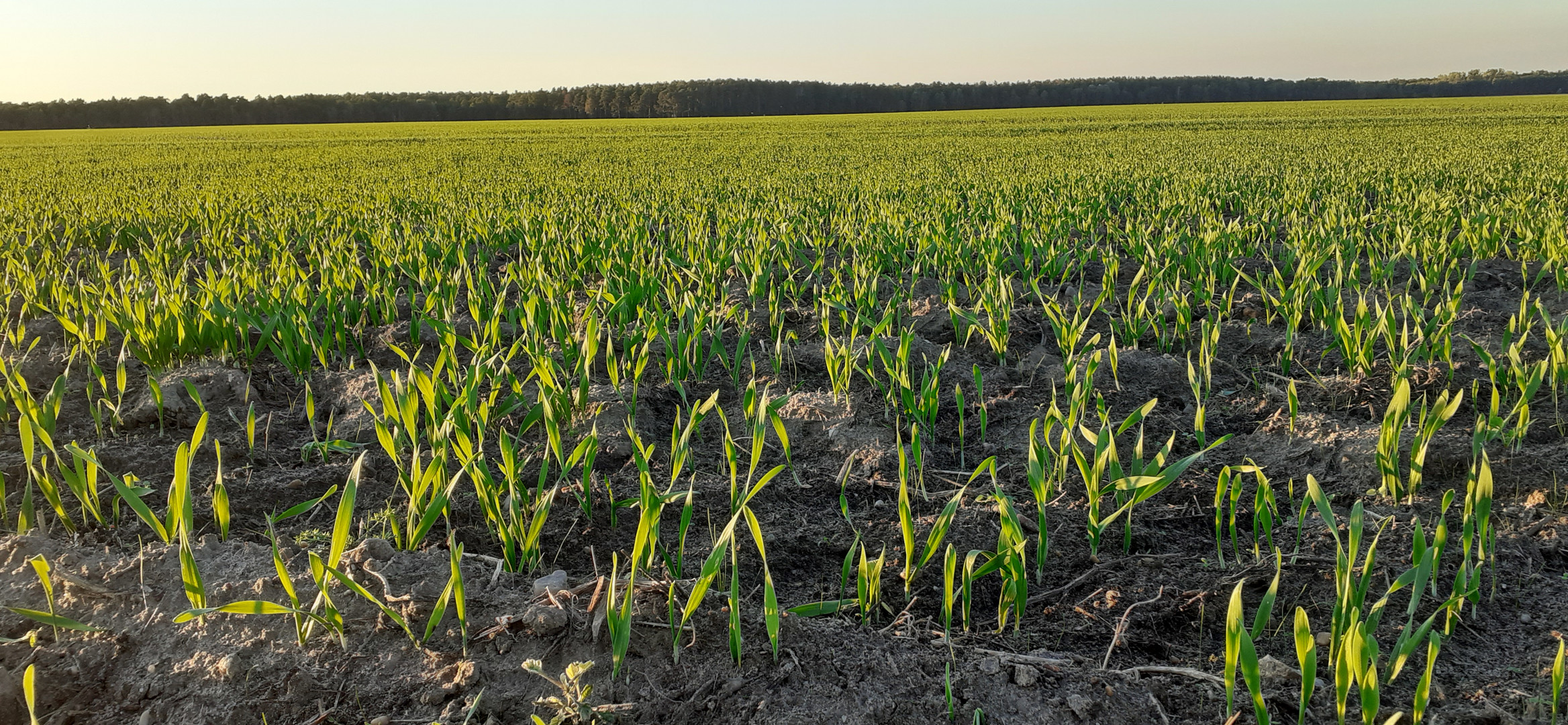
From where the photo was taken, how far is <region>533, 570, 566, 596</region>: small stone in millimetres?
1508

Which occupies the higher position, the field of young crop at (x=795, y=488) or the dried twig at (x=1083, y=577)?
the field of young crop at (x=795, y=488)

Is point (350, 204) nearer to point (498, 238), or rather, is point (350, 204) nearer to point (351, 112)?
point (498, 238)

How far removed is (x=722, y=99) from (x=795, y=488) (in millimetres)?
71079

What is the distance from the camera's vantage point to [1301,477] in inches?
81.3

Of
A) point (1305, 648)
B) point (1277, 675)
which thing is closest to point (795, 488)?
point (1277, 675)

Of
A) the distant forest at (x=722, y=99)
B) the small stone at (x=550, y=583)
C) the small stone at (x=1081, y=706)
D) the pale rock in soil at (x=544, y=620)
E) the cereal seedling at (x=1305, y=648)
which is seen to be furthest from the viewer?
the distant forest at (x=722, y=99)

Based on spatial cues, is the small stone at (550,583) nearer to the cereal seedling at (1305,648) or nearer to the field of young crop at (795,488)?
the field of young crop at (795,488)

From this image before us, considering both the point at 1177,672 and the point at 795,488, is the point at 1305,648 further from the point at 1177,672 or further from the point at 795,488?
the point at 795,488

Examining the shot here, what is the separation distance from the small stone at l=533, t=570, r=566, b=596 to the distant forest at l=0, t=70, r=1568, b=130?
218ft

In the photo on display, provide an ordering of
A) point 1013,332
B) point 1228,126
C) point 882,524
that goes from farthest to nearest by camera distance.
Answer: point 1228,126
point 1013,332
point 882,524

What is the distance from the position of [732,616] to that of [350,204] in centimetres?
802

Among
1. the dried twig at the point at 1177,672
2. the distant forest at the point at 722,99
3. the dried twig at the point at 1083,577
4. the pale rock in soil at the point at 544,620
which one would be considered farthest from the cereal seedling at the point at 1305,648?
the distant forest at the point at 722,99

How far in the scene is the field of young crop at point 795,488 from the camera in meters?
1.28

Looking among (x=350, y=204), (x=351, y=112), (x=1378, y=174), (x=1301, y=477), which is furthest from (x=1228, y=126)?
(x=351, y=112)
